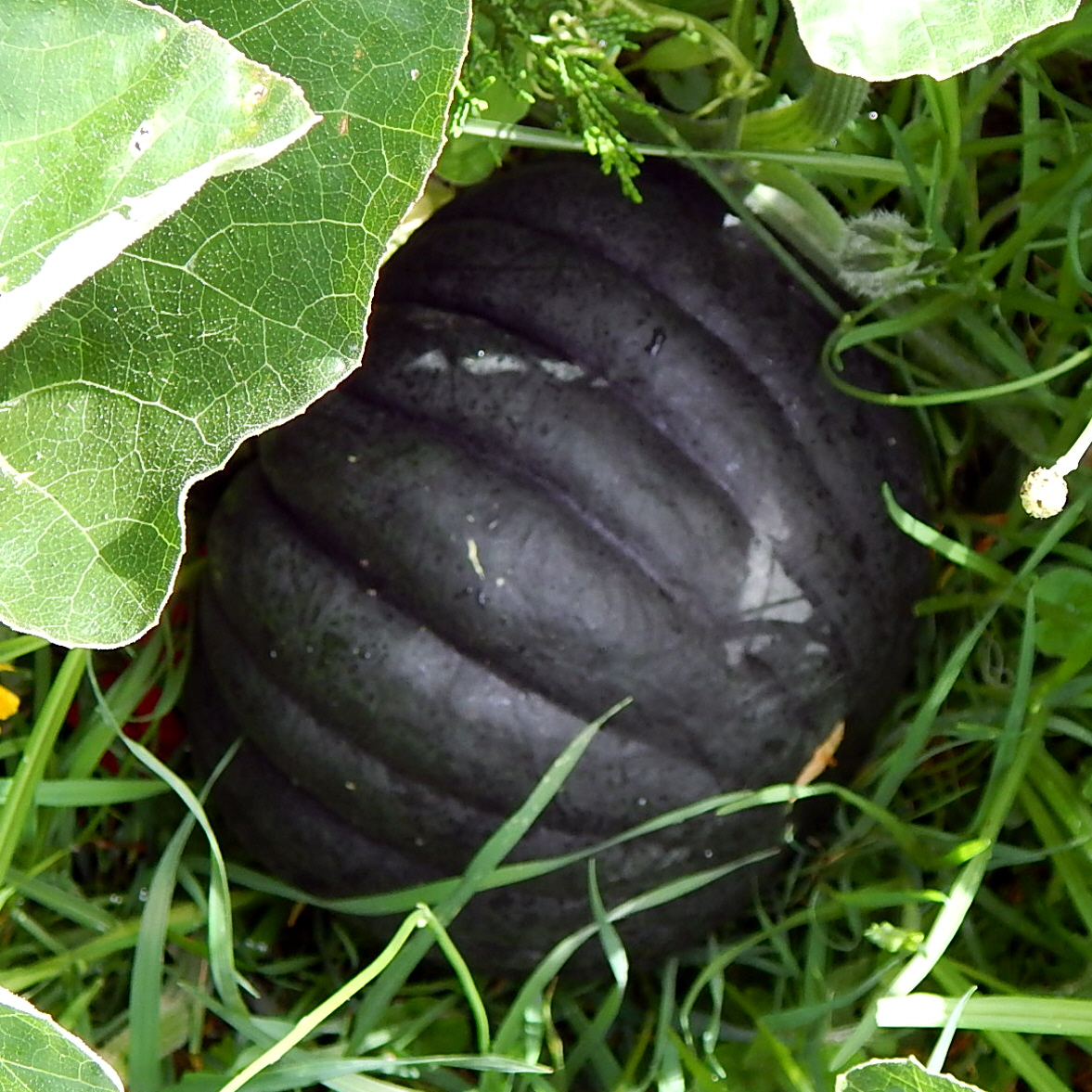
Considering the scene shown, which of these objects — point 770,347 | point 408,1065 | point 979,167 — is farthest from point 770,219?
point 408,1065

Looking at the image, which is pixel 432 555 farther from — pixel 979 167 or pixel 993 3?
pixel 979 167

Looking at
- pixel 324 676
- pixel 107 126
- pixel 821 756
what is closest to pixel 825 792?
pixel 821 756

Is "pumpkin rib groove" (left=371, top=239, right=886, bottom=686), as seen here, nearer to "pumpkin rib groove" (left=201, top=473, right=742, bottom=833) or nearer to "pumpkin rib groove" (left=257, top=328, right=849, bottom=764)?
"pumpkin rib groove" (left=257, top=328, right=849, bottom=764)

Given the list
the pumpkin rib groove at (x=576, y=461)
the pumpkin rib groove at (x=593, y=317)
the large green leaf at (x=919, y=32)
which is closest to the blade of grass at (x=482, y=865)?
the pumpkin rib groove at (x=576, y=461)

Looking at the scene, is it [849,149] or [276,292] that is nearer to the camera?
[276,292]

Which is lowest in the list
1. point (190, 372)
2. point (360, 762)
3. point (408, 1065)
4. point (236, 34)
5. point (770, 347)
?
point (408, 1065)

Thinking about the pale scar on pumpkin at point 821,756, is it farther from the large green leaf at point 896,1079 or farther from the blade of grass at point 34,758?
the blade of grass at point 34,758

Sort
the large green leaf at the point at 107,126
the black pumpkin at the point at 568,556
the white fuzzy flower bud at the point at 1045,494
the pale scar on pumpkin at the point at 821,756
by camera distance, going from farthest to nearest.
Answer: the pale scar on pumpkin at the point at 821,756
the black pumpkin at the point at 568,556
the white fuzzy flower bud at the point at 1045,494
the large green leaf at the point at 107,126
